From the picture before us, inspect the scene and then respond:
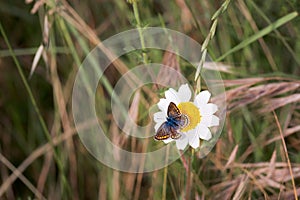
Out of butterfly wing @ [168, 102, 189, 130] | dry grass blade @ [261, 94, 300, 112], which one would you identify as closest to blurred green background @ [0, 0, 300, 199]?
dry grass blade @ [261, 94, 300, 112]

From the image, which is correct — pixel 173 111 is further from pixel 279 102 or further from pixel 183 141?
pixel 279 102

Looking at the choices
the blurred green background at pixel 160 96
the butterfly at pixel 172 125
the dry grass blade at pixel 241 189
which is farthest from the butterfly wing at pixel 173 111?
the dry grass blade at pixel 241 189

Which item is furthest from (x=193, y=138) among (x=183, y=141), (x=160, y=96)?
(x=160, y=96)

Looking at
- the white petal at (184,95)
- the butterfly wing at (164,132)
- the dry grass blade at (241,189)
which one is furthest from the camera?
the dry grass blade at (241,189)

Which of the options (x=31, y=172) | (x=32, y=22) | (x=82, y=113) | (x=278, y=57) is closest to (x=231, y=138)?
(x=278, y=57)

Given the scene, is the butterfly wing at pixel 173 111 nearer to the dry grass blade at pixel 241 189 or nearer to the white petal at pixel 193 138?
the white petal at pixel 193 138

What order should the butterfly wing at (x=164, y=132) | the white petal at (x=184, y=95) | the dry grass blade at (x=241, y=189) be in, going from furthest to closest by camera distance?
the dry grass blade at (x=241, y=189), the white petal at (x=184, y=95), the butterfly wing at (x=164, y=132)
